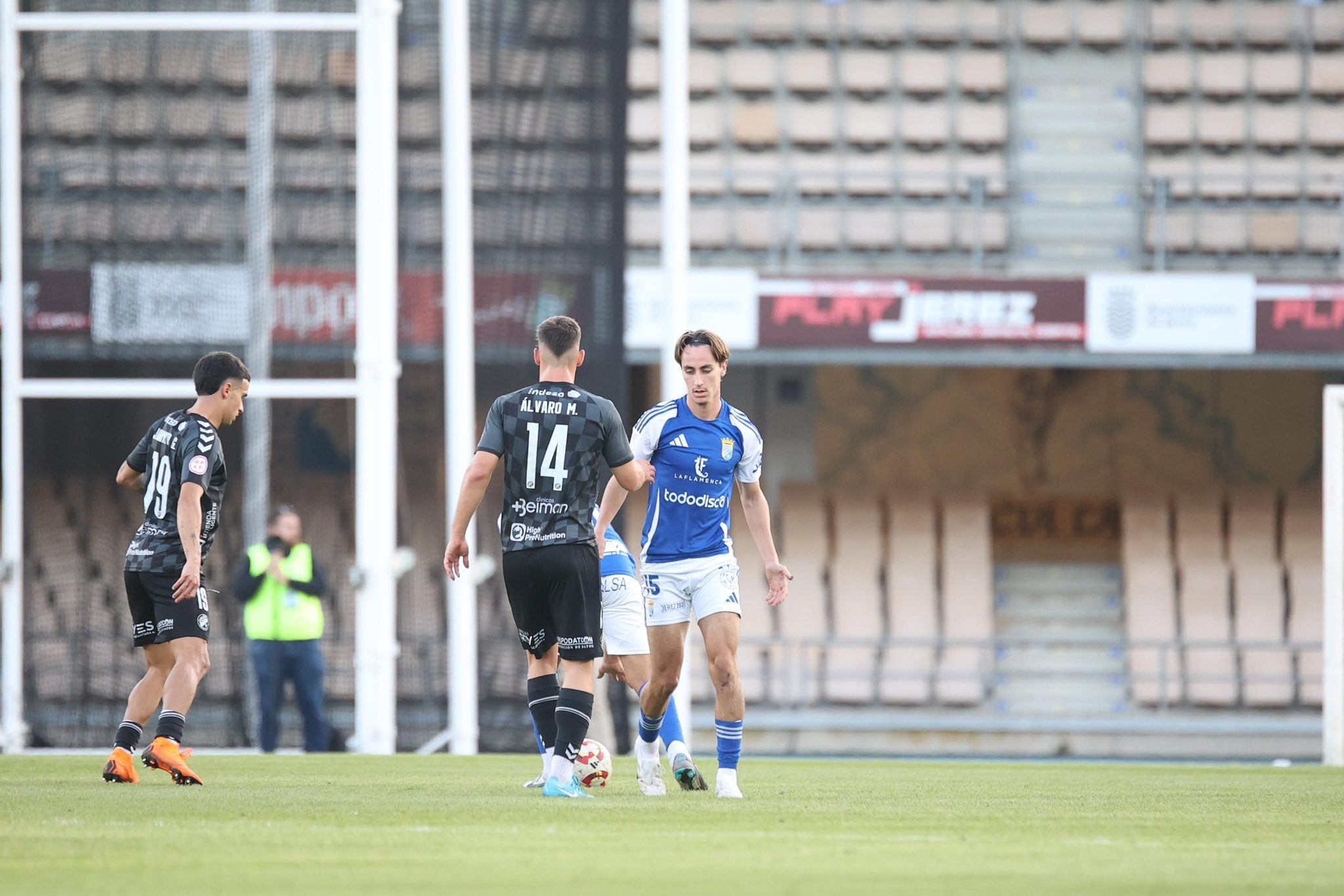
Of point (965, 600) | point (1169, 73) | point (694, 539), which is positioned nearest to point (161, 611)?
point (694, 539)

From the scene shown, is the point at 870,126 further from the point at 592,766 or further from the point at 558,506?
the point at 558,506

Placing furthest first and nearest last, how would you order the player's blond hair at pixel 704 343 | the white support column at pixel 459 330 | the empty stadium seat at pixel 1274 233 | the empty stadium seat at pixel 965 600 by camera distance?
the empty stadium seat at pixel 1274 233, the empty stadium seat at pixel 965 600, the white support column at pixel 459 330, the player's blond hair at pixel 704 343

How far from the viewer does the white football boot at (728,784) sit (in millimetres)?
6363

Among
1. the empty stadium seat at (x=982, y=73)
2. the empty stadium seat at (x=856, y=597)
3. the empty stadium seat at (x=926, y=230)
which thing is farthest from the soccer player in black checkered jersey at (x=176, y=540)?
the empty stadium seat at (x=982, y=73)

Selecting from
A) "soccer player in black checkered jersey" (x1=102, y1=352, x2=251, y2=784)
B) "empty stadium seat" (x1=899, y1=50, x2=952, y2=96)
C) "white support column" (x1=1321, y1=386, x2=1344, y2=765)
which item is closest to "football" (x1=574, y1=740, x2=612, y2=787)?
"soccer player in black checkered jersey" (x1=102, y1=352, x2=251, y2=784)

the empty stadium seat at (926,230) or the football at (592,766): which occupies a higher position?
the empty stadium seat at (926,230)

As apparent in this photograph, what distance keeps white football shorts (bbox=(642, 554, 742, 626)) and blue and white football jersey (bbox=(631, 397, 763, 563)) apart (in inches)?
1.3

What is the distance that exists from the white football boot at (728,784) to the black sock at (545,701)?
0.61 meters

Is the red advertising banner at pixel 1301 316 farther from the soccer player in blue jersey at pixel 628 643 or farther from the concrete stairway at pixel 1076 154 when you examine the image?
the soccer player in blue jersey at pixel 628 643

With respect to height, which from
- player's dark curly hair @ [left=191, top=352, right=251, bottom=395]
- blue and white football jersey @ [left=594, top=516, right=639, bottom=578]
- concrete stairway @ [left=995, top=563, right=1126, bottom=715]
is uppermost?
player's dark curly hair @ [left=191, top=352, right=251, bottom=395]

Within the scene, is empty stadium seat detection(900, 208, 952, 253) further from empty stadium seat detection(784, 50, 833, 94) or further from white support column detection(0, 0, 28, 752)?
white support column detection(0, 0, 28, 752)

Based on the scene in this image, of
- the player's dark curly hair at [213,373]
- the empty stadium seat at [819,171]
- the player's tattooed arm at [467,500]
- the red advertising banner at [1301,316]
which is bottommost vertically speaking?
Result: the player's tattooed arm at [467,500]

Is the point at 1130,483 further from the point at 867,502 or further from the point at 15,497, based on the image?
the point at 15,497

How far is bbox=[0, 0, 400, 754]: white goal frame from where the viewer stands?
34.1 feet
